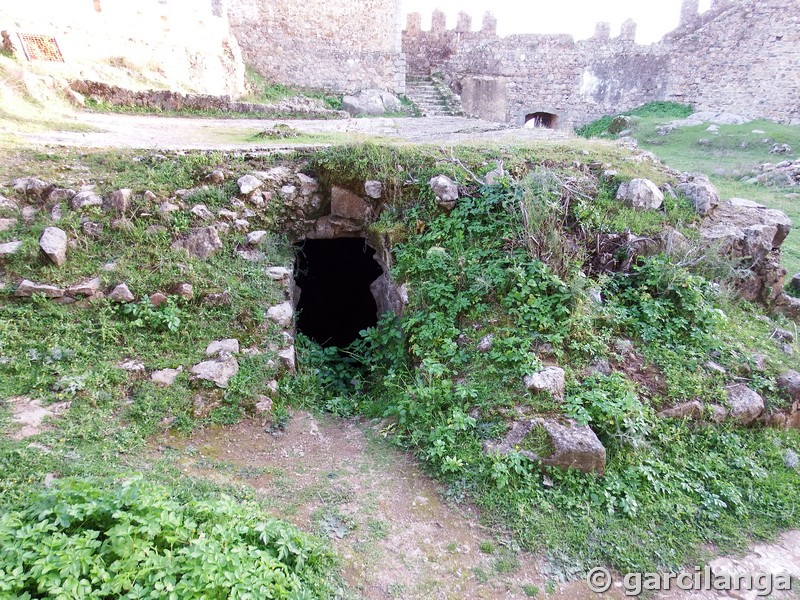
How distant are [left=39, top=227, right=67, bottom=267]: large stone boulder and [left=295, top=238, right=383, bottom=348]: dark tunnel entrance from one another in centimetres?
293

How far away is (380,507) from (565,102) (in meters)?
18.2

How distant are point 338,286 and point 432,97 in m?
10.0

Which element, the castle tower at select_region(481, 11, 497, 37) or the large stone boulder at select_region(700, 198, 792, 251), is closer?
the large stone boulder at select_region(700, 198, 792, 251)

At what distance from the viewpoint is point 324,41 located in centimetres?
1468

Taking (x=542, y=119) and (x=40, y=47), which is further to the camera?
(x=542, y=119)

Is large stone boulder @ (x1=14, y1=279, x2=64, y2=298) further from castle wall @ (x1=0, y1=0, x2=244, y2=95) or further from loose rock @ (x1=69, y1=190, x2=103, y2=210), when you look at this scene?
castle wall @ (x1=0, y1=0, x2=244, y2=95)

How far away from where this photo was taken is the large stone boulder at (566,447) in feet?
11.1

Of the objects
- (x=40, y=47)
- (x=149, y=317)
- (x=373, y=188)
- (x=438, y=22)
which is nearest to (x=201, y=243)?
(x=149, y=317)

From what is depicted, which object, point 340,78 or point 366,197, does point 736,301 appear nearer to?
point 366,197

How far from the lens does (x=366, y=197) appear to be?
583 centimetres

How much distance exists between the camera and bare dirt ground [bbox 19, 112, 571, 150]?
6449 mm

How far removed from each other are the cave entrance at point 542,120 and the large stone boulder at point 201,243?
15958 mm

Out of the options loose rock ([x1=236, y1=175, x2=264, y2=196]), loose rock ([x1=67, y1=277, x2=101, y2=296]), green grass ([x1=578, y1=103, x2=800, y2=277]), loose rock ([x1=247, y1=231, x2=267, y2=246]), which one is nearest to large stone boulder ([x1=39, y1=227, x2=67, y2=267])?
loose rock ([x1=67, y1=277, x2=101, y2=296])

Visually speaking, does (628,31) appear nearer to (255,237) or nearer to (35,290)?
(255,237)
